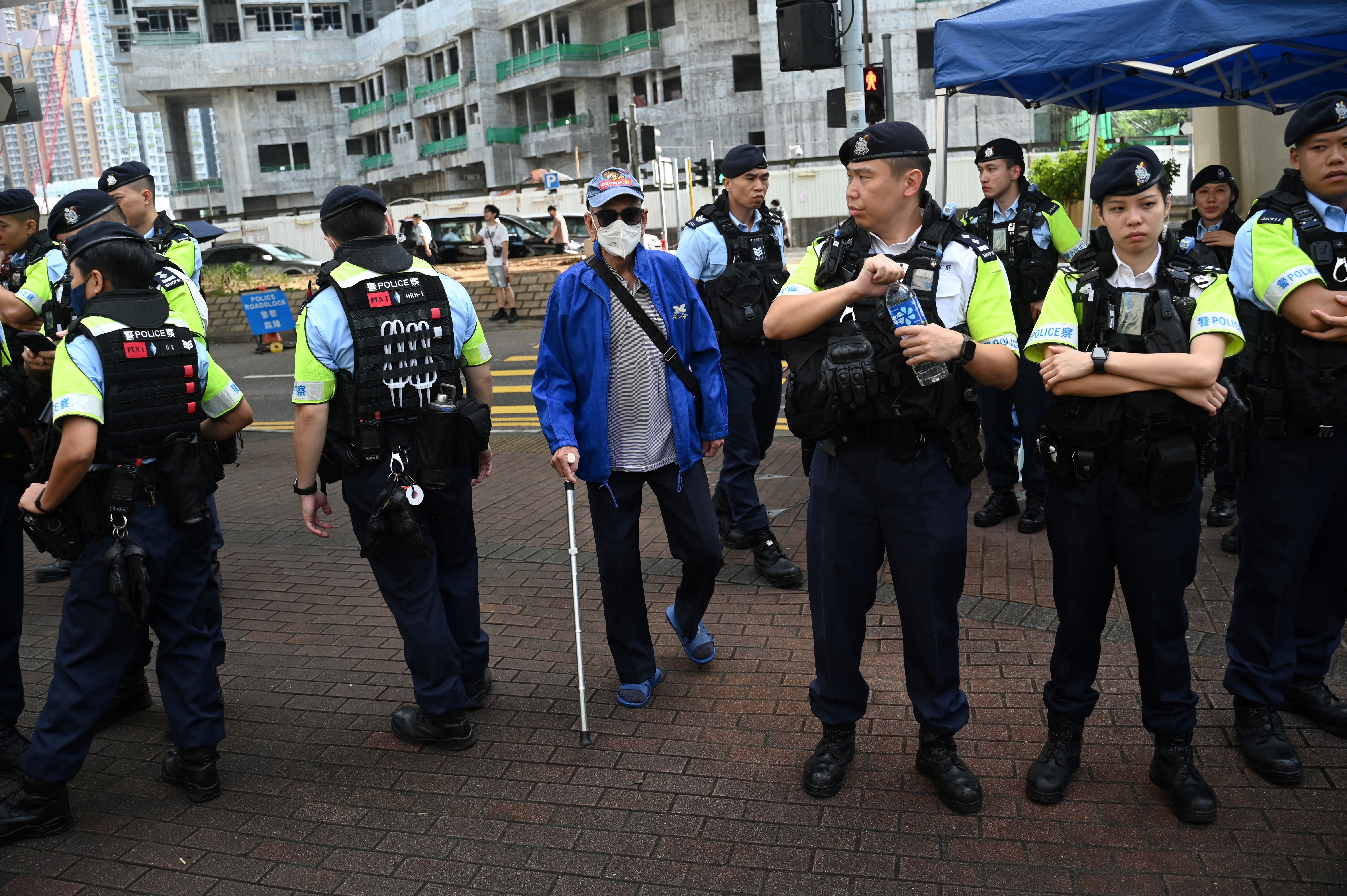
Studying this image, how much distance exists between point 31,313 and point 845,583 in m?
4.46

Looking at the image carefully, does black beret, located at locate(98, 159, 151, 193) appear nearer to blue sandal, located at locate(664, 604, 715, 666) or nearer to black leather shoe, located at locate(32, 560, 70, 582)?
black leather shoe, located at locate(32, 560, 70, 582)

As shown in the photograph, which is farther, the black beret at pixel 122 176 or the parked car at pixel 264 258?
the parked car at pixel 264 258

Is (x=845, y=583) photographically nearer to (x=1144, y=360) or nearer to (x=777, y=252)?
(x=1144, y=360)

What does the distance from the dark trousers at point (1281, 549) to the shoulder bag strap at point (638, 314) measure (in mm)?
2176

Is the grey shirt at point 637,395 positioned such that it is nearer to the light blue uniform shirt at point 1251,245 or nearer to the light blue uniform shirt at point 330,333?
the light blue uniform shirt at point 330,333

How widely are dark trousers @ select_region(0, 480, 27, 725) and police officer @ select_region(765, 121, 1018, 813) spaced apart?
3.09 metres

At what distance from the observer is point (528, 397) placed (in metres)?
13.3

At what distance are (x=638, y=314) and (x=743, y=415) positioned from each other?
1.96 metres

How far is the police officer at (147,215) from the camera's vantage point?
5.54 metres

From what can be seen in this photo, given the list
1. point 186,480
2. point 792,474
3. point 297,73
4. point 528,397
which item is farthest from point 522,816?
point 297,73

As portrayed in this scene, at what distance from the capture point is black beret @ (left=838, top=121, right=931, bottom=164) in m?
3.33

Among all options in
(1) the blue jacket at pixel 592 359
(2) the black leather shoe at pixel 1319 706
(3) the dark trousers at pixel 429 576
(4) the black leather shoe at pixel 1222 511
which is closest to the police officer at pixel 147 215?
(3) the dark trousers at pixel 429 576

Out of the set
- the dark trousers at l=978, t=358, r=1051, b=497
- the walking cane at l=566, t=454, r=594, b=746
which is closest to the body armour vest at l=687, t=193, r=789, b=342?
the dark trousers at l=978, t=358, r=1051, b=497

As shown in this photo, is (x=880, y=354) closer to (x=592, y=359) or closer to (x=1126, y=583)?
(x=1126, y=583)
